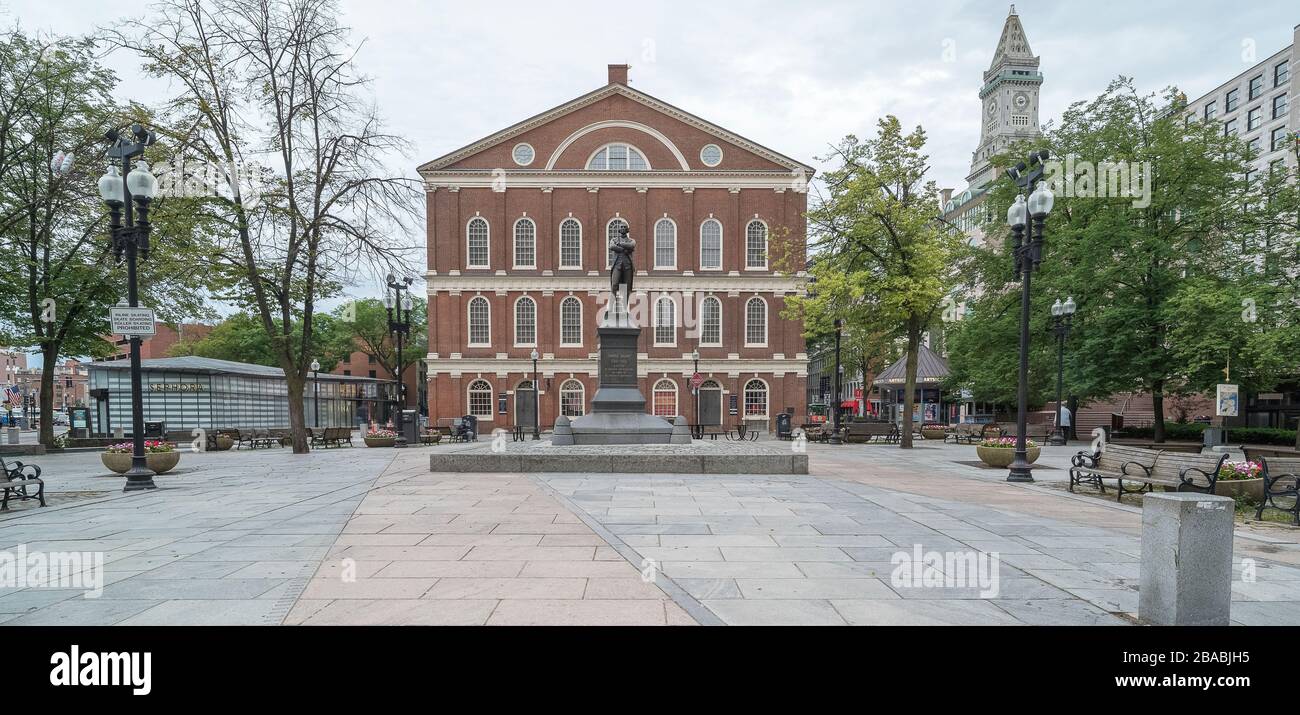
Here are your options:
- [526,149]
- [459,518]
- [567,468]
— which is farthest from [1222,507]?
[526,149]

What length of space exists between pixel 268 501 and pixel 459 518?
13.7 ft

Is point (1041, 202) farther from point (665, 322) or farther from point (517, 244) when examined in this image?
point (517, 244)

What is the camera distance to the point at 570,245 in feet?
134

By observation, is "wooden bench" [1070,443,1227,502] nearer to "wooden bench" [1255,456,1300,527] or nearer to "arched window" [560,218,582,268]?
"wooden bench" [1255,456,1300,527]

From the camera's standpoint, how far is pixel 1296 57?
40.6 m

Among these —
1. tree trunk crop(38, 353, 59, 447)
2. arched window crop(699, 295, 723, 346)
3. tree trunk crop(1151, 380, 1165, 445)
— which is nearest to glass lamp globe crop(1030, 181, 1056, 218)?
tree trunk crop(1151, 380, 1165, 445)

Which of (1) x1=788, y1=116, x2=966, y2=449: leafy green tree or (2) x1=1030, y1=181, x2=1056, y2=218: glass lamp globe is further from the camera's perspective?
(1) x1=788, y1=116, x2=966, y2=449: leafy green tree

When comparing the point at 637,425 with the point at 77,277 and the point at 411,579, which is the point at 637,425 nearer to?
the point at 411,579

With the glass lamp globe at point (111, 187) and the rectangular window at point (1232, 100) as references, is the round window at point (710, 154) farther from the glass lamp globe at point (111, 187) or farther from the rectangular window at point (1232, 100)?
the rectangular window at point (1232, 100)

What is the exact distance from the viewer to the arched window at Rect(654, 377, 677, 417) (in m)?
40.7

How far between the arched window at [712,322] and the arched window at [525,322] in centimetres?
1169

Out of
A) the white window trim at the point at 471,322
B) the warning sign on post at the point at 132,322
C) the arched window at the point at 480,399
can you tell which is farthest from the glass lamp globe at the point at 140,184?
the arched window at the point at 480,399

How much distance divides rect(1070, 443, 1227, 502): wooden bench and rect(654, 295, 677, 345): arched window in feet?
98.4

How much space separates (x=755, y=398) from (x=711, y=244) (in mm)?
11290
